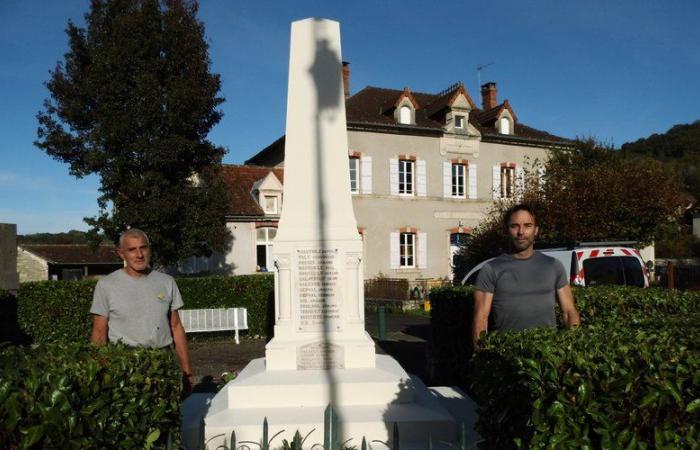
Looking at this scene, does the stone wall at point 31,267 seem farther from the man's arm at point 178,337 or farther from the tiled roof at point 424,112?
the man's arm at point 178,337

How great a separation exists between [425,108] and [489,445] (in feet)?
80.9

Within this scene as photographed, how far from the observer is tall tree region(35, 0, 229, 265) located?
15266 mm

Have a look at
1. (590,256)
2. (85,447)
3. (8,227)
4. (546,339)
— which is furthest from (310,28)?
(8,227)

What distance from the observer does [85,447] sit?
2475mm

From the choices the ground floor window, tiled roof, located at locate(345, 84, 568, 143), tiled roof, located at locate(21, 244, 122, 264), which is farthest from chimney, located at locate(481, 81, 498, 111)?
tiled roof, located at locate(21, 244, 122, 264)

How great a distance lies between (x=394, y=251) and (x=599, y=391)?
2134cm

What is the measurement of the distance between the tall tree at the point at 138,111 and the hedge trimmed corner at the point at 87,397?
13.2m

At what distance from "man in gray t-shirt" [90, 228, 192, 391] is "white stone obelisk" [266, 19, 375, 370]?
79.3 inches

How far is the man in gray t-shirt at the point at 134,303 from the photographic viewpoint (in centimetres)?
377

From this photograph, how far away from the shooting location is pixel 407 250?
79.6ft

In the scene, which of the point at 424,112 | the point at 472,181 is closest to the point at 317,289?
the point at 472,181

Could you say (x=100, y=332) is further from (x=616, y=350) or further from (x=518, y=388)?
(x=616, y=350)

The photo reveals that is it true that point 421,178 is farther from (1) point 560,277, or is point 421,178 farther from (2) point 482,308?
(2) point 482,308

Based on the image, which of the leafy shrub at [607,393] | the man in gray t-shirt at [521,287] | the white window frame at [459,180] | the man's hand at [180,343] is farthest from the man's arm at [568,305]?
the white window frame at [459,180]
